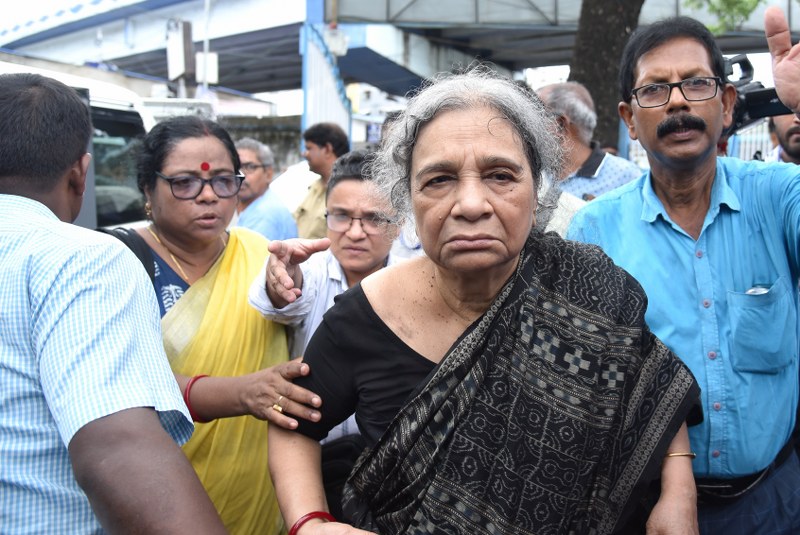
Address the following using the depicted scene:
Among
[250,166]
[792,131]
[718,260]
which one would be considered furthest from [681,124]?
[250,166]

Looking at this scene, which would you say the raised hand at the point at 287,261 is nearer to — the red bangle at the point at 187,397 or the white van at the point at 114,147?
the red bangle at the point at 187,397

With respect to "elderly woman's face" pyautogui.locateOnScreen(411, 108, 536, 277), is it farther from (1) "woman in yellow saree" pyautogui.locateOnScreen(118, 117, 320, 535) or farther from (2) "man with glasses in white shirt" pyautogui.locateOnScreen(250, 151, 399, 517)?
(1) "woman in yellow saree" pyautogui.locateOnScreen(118, 117, 320, 535)

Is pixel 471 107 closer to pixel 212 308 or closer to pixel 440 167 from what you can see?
pixel 440 167

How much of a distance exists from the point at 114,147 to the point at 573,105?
3.71 meters

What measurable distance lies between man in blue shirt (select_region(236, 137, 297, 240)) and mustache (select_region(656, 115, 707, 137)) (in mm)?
2959

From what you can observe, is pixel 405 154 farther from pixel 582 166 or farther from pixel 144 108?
pixel 144 108

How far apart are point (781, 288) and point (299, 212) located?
174 inches

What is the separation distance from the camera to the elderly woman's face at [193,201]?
103 inches

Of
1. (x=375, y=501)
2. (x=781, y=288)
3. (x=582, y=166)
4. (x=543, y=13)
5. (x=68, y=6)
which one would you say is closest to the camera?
(x=375, y=501)

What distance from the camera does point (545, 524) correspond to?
156cm

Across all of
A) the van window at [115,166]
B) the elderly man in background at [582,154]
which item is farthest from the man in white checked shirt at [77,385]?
the van window at [115,166]

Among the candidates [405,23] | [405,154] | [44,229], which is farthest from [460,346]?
[405,23]

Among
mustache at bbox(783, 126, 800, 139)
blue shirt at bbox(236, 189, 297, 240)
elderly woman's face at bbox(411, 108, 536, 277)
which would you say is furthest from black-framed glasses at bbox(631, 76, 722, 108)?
blue shirt at bbox(236, 189, 297, 240)

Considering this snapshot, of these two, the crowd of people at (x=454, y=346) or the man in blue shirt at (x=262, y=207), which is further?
the man in blue shirt at (x=262, y=207)
